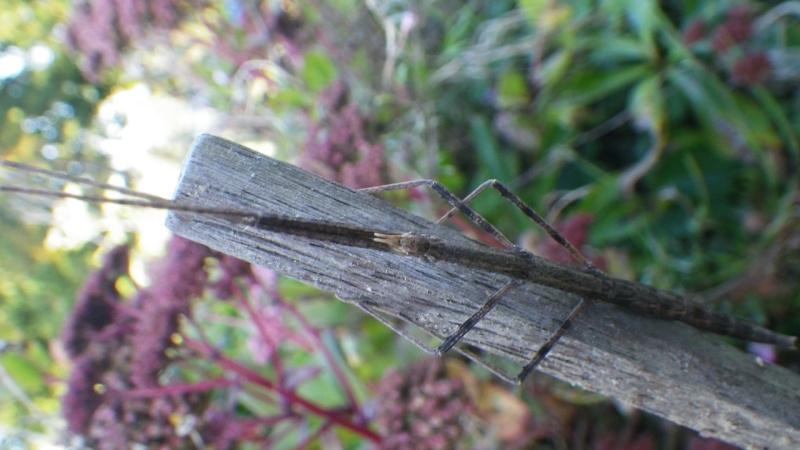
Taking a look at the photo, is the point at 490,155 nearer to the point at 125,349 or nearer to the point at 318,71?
the point at 318,71

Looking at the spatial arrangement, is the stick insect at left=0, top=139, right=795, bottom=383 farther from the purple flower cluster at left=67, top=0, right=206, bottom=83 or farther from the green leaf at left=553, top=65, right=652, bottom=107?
the purple flower cluster at left=67, top=0, right=206, bottom=83

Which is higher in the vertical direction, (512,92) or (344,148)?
(512,92)

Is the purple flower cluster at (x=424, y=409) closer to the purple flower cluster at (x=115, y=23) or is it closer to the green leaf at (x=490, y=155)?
the green leaf at (x=490, y=155)

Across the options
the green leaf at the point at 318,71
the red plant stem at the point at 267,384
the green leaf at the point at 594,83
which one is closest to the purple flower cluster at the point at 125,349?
the red plant stem at the point at 267,384

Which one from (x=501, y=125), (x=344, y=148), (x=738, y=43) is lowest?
(x=344, y=148)

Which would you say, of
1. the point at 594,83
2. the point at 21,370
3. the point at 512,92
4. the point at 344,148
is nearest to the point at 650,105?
the point at 594,83

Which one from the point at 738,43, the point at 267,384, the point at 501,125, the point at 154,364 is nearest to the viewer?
the point at 154,364

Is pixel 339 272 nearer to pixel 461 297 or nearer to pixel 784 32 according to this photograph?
pixel 461 297
